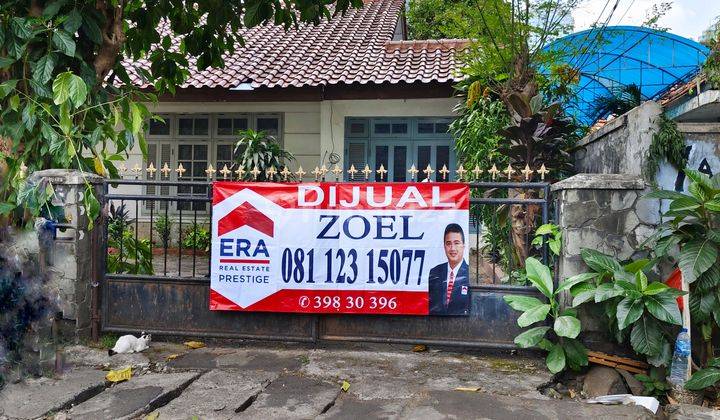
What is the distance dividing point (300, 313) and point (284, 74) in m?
5.69

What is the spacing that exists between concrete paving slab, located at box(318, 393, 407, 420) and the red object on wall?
2226 mm

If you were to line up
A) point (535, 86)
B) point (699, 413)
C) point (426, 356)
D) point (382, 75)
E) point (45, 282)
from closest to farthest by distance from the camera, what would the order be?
point (45, 282)
point (699, 413)
point (426, 356)
point (535, 86)
point (382, 75)

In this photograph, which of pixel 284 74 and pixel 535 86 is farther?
pixel 284 74

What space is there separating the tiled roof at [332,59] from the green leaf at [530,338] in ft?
17.7

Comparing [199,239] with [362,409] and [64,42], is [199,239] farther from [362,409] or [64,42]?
[362,409]

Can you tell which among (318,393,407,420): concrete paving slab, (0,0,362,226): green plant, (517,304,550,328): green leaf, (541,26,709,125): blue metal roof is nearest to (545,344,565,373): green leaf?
(517,304,550,328): green leaf

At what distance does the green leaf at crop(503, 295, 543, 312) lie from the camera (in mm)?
4551

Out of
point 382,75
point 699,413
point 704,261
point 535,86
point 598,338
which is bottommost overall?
point 699,413

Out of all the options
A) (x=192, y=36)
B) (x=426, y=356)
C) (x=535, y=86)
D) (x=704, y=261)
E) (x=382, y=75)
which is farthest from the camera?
(x=382, y=75)

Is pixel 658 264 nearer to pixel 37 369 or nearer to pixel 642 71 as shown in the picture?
pixel 37 369

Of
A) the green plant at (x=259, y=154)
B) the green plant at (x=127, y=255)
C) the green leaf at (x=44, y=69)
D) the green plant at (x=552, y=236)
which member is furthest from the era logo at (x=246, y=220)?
the green plant at (x=259, y=154)

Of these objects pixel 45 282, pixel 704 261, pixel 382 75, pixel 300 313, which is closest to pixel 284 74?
pixel 382 75

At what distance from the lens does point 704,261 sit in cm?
405

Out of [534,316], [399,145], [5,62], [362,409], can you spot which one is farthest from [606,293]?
[399,145]
